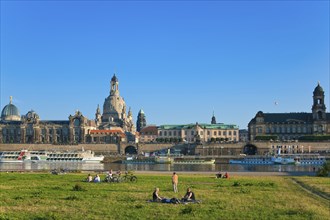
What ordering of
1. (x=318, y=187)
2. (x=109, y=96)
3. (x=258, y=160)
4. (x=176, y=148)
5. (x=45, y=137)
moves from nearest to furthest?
1. (x=318, y=187)
2. (x=258, y=160)
3. (x=176, y=148)
4. (x=45, y=137)
5. (x=109, y=96)

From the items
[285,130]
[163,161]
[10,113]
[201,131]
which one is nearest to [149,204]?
[163,161]

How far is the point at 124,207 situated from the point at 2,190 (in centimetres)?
981

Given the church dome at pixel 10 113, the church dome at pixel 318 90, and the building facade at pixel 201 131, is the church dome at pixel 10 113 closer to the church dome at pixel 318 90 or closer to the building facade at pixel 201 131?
the building facade at pixel 201 131

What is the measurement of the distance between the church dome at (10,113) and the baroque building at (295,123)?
90522 millimetres

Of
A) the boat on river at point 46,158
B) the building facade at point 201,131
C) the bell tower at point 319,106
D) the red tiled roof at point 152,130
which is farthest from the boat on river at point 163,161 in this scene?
the red tiled roof at point 152,130

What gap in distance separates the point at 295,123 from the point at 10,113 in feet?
345

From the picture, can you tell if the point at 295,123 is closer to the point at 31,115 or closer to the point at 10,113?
the point at 31,115

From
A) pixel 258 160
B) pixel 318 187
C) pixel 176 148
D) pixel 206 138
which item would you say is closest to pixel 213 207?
pixel 318 187

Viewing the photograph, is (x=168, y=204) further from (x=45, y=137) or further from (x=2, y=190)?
(x=45, y=137)

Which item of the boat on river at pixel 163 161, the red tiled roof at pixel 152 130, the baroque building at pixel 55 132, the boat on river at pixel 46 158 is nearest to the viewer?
the boat on river at pixel 163 161

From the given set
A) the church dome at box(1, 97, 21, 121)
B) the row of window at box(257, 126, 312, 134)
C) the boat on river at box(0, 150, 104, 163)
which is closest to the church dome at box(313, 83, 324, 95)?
the row of window at box(257, 126, 312, 134)

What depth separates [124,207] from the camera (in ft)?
67.2

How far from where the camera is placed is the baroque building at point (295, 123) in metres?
138

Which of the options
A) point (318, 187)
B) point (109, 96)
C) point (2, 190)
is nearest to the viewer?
point (2, 190)
